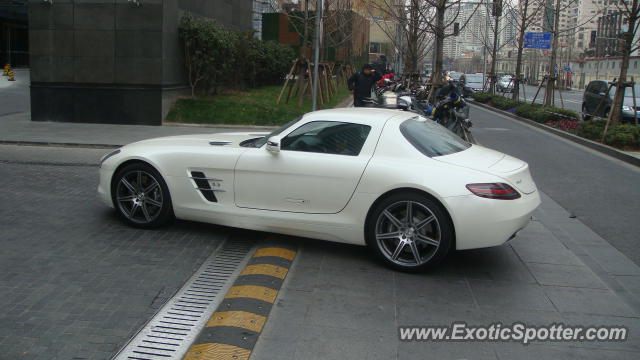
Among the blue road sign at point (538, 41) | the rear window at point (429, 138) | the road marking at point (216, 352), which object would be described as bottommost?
the road marking at point (216, 352)

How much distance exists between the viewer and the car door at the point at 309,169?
573 centimetres

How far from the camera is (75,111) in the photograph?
16.2m

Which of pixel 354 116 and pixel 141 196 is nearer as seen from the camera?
pixel 354 116

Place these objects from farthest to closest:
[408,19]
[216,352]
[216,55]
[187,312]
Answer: [408,19]
[216,55]
[187,312]
[216,352]

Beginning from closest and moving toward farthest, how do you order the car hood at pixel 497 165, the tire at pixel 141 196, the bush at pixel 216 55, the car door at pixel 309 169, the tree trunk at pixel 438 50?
the car hood at pixel 497 165 < the car door at pixel 309 169 < the tire at pixel 141 196 < the bush at pixel 216 55 < the tree trunk at pixel 438 50

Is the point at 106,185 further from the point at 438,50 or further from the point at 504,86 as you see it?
the point at 504,86

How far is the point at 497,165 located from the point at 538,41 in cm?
3093

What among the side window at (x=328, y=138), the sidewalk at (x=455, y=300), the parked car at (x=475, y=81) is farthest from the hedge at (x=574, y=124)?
the parked car at (x=475, y=81)

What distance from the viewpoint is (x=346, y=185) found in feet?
18.6

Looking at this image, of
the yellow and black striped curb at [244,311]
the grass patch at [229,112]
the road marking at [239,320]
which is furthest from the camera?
the grass patch at [229,112]

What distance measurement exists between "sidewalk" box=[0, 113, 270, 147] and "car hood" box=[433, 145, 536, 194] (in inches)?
347

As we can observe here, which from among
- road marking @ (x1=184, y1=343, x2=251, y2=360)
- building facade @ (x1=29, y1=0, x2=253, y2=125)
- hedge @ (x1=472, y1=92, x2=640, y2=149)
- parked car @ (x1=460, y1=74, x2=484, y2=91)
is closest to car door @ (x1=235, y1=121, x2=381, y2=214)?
road marking @ (x1=184, y1=343, x2=251, y2=360)

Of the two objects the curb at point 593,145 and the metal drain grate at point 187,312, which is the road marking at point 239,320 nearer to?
the metal drain grate at point 187,312

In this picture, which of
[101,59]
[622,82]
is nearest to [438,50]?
[622,82]
